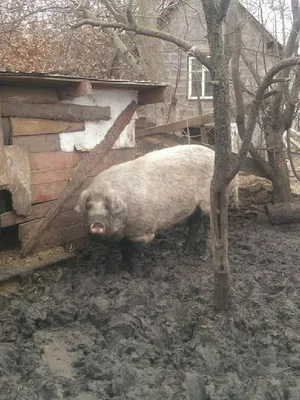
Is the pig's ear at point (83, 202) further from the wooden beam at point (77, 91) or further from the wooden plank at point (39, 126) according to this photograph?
the wooden beam at point (77, 91)

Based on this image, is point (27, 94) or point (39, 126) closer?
point (27, 94)

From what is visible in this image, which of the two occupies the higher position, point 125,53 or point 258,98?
point 125,53

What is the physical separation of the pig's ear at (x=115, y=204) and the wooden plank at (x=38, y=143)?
101 centimetres

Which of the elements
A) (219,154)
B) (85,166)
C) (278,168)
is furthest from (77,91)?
(278,168)

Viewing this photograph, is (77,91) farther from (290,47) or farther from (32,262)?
(290,47)

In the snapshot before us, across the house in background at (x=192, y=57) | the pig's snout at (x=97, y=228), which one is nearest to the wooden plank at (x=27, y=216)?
the pig's snout at (x=97, y=228)

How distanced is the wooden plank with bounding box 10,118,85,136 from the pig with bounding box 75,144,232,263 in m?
0.69

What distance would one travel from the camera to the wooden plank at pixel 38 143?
5285mm

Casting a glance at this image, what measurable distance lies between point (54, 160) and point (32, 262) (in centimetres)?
121

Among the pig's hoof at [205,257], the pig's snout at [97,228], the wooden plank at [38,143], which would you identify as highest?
the wooden plank at [38,143]

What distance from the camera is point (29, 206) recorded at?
5383mm

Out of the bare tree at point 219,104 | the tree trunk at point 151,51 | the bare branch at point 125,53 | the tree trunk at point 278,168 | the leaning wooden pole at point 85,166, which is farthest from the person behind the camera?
the bare branch at point 125,53

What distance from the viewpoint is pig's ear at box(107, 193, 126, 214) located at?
523cm

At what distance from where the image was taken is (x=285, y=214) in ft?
24.2
